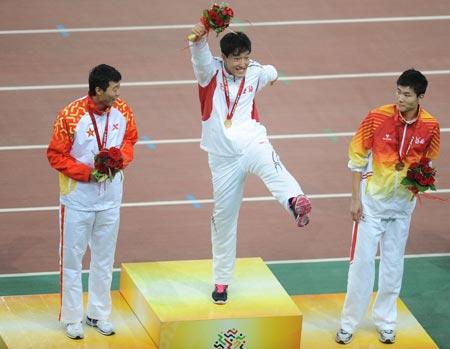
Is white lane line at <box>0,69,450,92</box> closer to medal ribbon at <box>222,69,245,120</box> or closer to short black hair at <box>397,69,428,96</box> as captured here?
medal ribbon at <box>222,69,245,120</box>

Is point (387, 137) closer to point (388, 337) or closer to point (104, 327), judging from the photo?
point (388, 337)

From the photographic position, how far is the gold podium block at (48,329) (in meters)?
9.94

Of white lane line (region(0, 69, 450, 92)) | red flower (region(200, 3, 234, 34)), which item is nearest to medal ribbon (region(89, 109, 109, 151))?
red flower (region(200, 3, 234, 34))

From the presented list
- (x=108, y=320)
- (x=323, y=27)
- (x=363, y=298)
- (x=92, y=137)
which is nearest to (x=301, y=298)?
(x=363, y=298)

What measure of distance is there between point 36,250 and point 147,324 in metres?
2.21

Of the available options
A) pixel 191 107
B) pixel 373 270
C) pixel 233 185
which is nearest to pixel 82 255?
pixel 233 185

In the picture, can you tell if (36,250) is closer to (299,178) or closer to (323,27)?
(299,178)

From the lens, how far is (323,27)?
53.6ft

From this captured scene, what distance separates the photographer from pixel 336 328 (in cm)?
1052

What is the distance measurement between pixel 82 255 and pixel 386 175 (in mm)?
2225

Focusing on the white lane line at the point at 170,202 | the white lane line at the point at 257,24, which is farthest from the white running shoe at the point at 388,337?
the white lane line at the point at 257,24

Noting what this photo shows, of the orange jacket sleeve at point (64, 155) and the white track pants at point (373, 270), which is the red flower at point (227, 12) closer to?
the orange jacket sleeve at point (64, 155)

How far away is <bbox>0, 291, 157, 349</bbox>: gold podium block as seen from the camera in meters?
9.94

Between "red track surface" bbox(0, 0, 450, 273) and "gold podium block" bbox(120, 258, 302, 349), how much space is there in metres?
1.55
